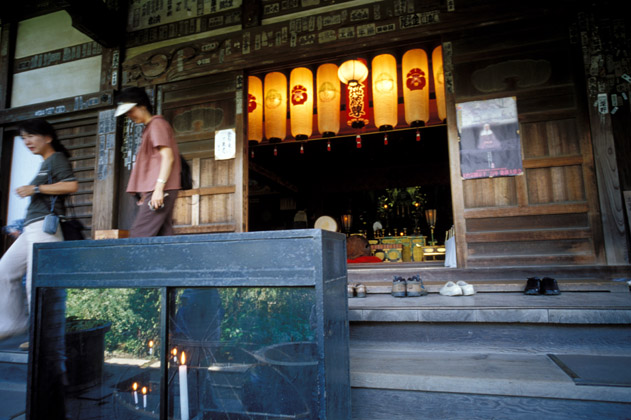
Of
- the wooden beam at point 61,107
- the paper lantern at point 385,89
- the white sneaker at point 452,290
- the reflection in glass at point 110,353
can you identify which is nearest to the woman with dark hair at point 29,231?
the reflection in glass at point 110,353

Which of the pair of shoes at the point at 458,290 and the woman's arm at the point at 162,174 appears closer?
the woman's arm at the point at 162,174

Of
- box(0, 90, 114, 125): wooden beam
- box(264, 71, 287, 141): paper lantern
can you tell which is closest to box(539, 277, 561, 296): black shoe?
box(264, 71, 287, 141): paper lantern

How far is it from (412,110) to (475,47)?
68.2 inches

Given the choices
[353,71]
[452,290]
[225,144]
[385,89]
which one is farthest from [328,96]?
[452,290]

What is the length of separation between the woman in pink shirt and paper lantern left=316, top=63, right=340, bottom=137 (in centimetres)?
372

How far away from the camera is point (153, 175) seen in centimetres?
229

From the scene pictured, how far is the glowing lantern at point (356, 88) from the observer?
210 inches

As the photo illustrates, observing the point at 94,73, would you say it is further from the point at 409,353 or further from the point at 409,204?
the point at 409,204

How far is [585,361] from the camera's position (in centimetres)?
200

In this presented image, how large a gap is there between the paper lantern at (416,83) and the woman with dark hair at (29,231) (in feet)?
15.3

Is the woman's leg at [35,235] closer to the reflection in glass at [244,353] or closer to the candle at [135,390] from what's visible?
the candle at [135,390]

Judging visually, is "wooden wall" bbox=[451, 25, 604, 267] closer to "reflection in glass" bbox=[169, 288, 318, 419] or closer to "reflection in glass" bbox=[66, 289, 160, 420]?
"reflection in glass" bbox=[169, 288, 318, 419]

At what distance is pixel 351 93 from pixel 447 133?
1730 mm

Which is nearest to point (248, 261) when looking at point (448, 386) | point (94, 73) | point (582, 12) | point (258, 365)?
point (258, 365)
